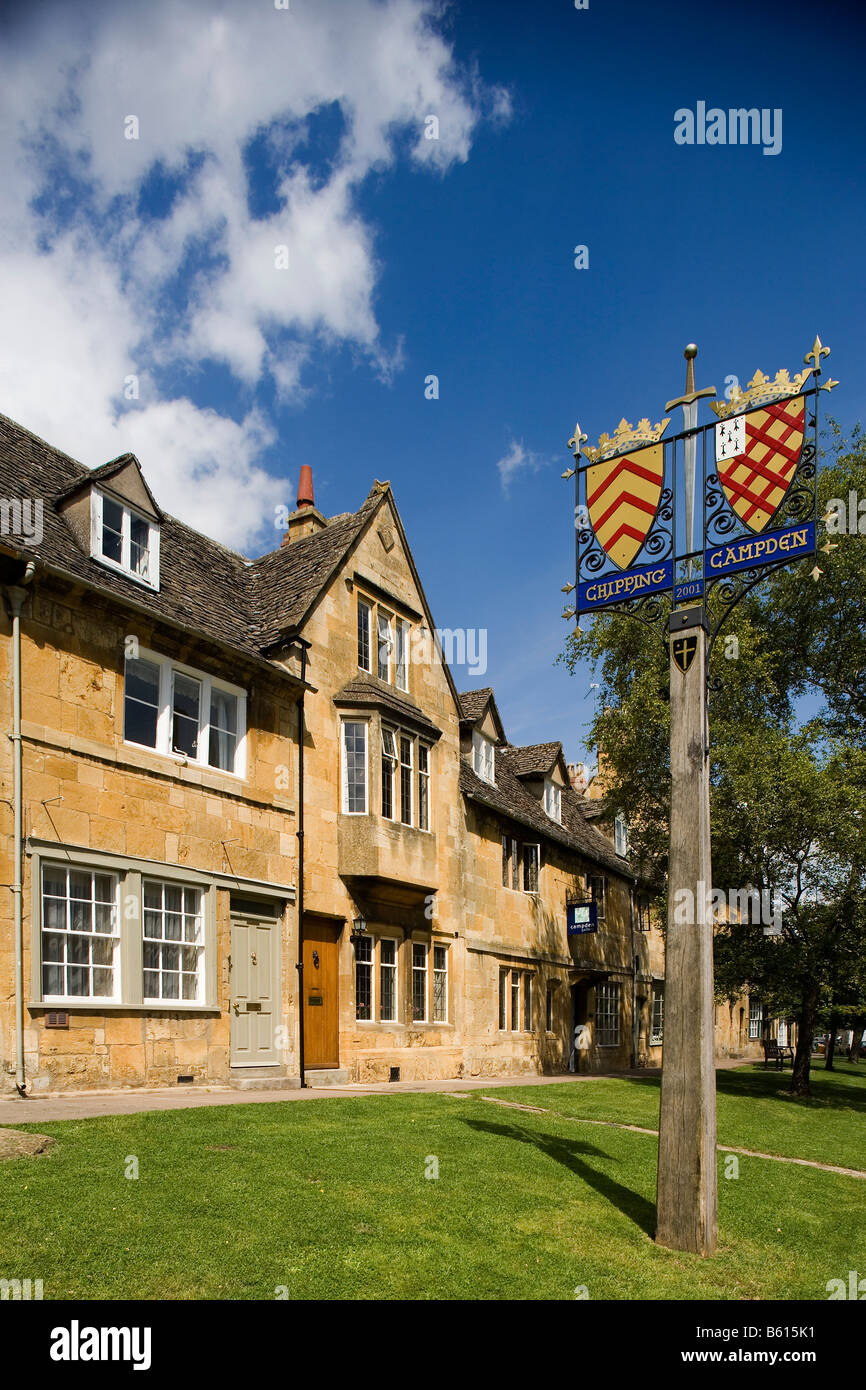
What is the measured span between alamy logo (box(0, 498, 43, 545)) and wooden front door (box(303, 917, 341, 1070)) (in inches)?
325

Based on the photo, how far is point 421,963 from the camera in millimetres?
22578

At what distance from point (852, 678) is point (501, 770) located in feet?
34.0

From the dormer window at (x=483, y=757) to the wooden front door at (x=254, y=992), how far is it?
10.1 metres

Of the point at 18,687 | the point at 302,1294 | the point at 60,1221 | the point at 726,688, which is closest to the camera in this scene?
the point at 302,1294

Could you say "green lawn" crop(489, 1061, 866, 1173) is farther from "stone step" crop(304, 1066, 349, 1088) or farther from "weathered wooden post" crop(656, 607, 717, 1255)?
"weathered wooden post" crop(656, 607, 717, 1255)

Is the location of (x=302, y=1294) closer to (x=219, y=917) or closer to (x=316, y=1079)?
(x=219, y=917)

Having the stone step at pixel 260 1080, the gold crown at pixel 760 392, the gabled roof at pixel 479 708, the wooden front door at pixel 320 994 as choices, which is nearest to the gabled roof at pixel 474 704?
the gabled roof at pixel 479 708

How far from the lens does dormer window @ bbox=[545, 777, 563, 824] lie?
32156 mm

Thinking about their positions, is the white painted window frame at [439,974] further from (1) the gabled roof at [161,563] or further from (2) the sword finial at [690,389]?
(2) the sword finial at [690,389]

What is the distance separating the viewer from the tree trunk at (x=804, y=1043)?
23.4m

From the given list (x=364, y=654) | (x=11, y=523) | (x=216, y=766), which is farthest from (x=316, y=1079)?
(x=11, y=523)

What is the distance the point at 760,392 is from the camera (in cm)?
920
